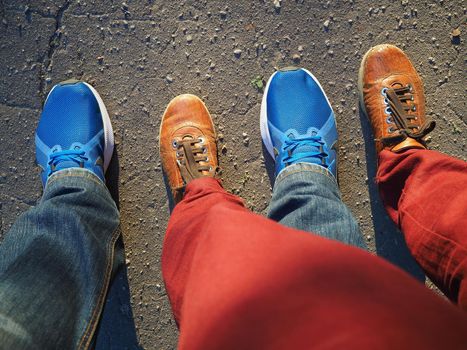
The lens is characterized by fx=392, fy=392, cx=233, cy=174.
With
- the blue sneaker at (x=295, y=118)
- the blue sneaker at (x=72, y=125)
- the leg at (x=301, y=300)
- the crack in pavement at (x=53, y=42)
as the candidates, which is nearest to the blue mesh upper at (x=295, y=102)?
the blue sneaker at (x=295, y=118)

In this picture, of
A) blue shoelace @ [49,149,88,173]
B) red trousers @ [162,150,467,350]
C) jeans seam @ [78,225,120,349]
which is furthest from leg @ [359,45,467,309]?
blue shoelace @ [49,149,88,173]

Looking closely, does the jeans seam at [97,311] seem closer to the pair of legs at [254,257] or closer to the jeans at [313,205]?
the pair of legs at [254,257]

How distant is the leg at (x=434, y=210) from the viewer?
103 cm

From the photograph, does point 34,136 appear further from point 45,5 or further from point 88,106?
point 45,5

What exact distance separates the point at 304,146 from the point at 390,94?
39 centimetres

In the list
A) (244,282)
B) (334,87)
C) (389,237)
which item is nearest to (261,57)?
(334,87)

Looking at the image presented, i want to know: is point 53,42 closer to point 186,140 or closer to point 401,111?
point 186,140

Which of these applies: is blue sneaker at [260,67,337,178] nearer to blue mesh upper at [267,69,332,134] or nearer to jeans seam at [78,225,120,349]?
blue mesh upper at [267,69,332,134]

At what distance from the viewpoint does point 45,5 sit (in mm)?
1540

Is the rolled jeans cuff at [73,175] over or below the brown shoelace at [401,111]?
below

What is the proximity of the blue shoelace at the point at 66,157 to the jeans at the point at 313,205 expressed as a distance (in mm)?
744

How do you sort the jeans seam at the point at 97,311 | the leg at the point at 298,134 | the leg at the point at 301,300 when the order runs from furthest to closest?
1. the leg at the point at 298,134
2. the jeans seam at the point at 97,311
3. the leg at the point at 301,300

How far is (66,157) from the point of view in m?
1.49

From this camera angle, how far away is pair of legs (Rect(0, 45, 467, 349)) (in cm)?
70
